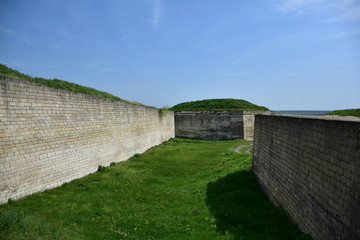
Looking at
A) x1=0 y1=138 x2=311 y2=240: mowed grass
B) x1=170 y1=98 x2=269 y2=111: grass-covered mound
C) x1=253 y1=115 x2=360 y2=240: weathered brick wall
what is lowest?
x1=0 y1=138 x2=311 y2=240: mowed grass

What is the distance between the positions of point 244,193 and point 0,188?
7594 mm

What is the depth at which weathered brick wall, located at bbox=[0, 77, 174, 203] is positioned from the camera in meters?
7.29

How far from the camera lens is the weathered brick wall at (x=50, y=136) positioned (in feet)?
23.9

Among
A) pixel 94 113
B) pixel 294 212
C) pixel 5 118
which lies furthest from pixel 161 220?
pixel 94 113

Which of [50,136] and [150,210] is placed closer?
[150,210]

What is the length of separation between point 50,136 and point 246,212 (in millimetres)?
7260

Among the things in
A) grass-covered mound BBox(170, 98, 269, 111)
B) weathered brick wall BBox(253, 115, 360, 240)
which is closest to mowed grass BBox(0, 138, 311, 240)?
weathered brick wall BBox(253, 115, 360, 240)

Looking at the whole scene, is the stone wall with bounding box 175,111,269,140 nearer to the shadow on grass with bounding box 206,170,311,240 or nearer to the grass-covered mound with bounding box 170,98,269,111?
the grass-covered mound with bounding box 170,98,269,111

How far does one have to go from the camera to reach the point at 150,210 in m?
7.78

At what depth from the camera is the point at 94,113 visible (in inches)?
485

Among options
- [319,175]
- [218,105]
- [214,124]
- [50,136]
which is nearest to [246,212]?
[319,175]

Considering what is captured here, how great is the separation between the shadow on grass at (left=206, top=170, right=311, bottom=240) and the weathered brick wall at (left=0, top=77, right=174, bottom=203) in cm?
577

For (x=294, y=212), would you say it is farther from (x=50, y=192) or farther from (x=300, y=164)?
(x=50, y=192)

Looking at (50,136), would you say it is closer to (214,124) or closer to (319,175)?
(319,175)
